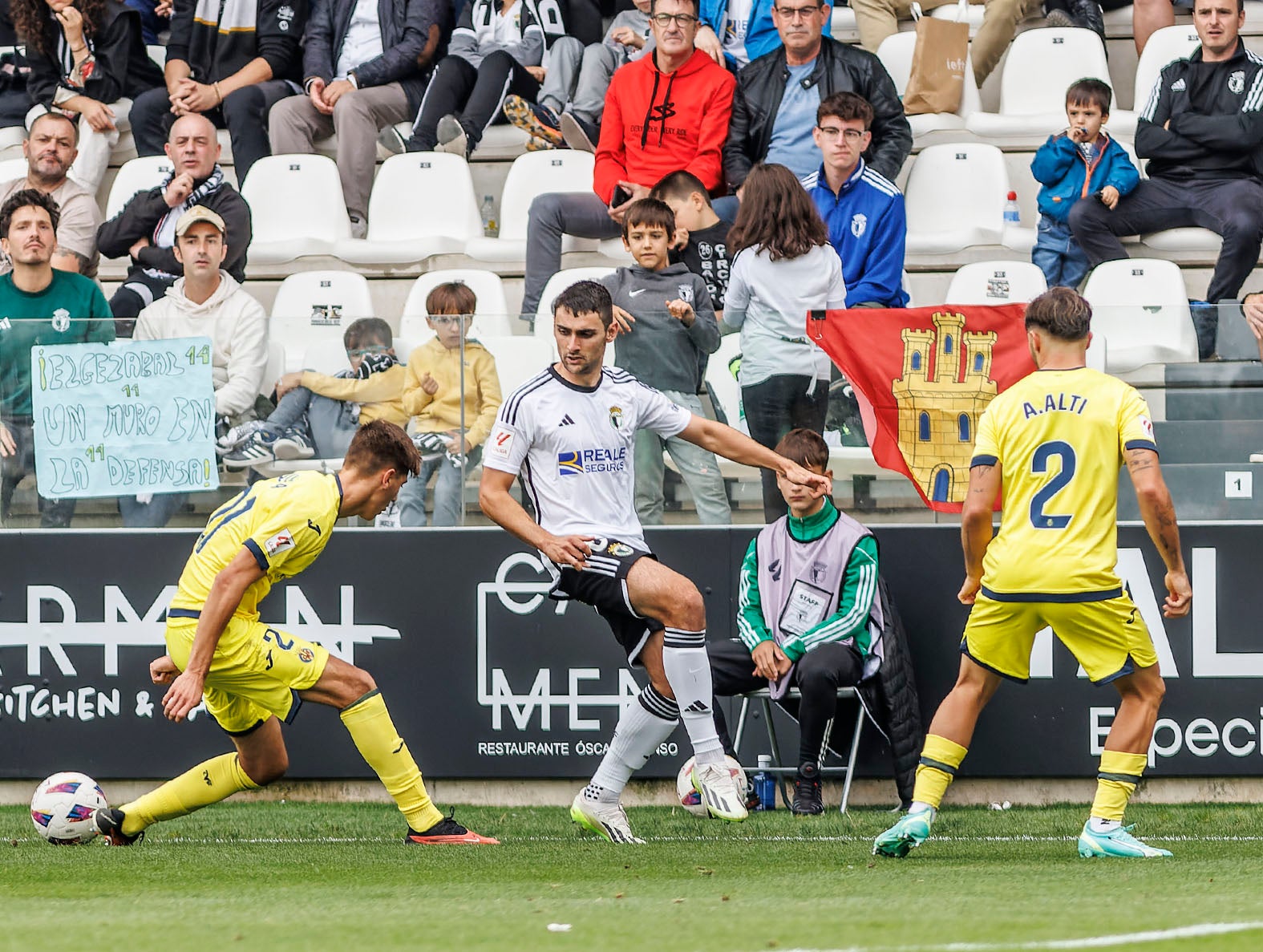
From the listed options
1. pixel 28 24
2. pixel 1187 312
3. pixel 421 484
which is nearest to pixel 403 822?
pixel 421 484

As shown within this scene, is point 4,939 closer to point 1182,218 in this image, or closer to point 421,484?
point 421,484

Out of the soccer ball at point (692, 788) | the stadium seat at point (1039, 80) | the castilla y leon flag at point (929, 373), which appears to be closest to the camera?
the soccer ball at point (692, 788)

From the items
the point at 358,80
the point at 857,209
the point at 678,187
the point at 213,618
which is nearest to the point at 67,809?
the point at 213,618

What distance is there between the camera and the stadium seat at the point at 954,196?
10.6 m

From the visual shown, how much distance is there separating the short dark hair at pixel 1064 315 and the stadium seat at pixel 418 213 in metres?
6.15

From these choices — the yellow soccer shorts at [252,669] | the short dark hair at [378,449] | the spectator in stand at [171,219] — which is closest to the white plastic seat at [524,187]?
the spectator in stand at [171,219]

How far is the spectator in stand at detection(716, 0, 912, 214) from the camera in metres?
9.91

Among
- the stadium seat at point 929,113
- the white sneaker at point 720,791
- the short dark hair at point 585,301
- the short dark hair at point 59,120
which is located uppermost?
the stadium seat at point 929,113

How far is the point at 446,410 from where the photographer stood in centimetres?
807

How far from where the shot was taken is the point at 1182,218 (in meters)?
9.95

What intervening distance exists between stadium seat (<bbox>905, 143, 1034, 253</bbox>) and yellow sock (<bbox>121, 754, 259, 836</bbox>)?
582 cm

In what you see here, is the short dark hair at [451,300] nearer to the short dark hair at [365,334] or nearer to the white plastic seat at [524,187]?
the short dark hair at [365,334]

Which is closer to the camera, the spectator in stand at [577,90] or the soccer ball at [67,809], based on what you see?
the soccer ball at [67,809]

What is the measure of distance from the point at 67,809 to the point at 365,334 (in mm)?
2715
